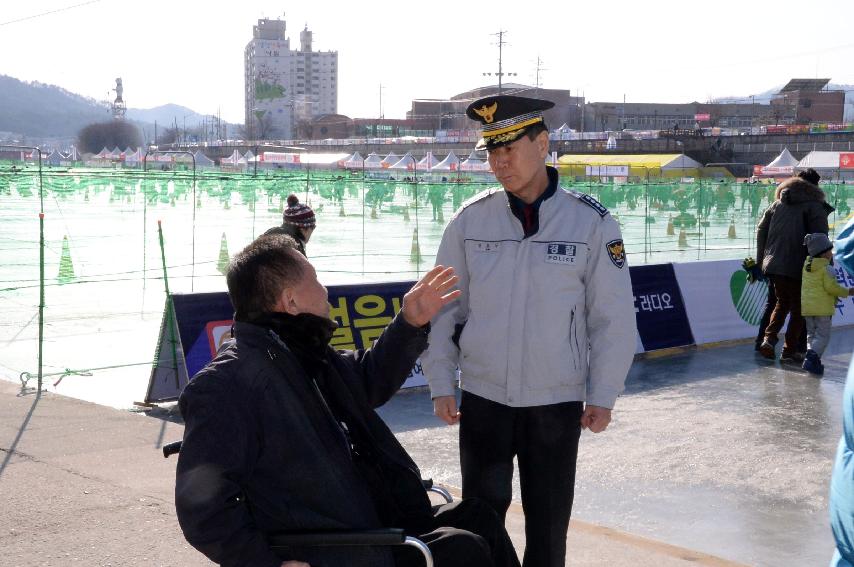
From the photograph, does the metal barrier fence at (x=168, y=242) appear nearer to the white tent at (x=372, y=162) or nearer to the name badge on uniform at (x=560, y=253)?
the name badge on uniform at (x=560, y=253)

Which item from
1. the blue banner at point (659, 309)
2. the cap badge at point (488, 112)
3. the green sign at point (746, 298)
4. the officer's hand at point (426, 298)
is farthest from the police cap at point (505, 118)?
the green sign at point (746, 298)

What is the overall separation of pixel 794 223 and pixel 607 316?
7401mm

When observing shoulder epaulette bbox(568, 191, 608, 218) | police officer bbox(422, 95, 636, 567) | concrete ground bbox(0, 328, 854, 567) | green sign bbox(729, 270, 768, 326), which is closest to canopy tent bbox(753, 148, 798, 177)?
green sign bbox(729, 270, 768, 326)

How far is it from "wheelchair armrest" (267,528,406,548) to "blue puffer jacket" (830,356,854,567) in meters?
1.10

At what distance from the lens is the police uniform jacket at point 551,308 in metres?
3.58

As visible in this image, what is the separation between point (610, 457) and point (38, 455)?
3779 millimetres

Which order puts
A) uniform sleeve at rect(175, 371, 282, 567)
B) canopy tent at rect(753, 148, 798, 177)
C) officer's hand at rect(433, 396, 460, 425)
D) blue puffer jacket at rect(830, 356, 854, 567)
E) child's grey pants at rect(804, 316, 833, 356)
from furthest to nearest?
canopy tent at rect(753, 148, 798, 177) → child's grey pants at rect(804, 316, 833, 356) → officer's hand at rect(433, 396, 460, 425) → uniform sleeve at rect(175, 371, 282, 567) → blue puffer jacket at rect(830, 356, 854, 567)

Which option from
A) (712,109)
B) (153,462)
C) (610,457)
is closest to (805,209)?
(610,457)

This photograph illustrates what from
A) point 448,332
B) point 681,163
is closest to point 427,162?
point 681,163

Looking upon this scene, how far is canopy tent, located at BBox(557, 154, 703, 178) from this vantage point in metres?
60.2

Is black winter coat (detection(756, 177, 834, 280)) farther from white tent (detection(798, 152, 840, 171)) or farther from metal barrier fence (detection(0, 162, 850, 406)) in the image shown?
white tent (detection(798, 152, 840, 171))

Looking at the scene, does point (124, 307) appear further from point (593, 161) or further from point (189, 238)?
point (593, 161)

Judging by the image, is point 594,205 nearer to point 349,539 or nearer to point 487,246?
point 487,246

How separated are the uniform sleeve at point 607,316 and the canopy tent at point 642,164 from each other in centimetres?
5280
